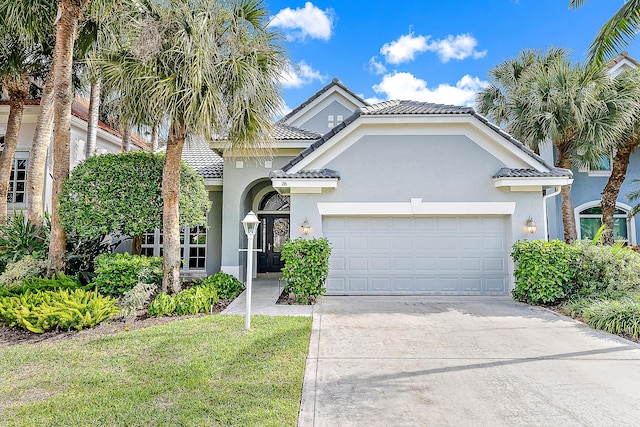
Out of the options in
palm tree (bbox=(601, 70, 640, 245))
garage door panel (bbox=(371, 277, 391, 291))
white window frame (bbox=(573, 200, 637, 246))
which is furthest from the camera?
white window frame (bbox=(573, 200, 637, 246))

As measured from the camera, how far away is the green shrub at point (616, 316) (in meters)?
7.20

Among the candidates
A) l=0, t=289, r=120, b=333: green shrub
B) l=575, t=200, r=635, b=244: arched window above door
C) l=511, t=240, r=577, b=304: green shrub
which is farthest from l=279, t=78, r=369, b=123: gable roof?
l=0, t=289, r=120, b=333: green shrub

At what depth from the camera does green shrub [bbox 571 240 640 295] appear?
9031 millimetres

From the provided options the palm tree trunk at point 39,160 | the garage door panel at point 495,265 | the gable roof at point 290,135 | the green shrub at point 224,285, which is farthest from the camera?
the gable roof at point 290,135

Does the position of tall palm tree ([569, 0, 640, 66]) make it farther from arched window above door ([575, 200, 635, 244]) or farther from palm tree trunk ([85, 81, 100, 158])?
palm tree trunk ([85, 81, 100, 158])

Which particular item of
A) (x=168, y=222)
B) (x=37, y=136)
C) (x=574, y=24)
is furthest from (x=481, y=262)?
(x=37, y=136)

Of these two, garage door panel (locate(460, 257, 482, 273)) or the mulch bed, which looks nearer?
the mulch bed

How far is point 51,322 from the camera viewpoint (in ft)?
23.8

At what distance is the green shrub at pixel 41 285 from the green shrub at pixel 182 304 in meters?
2.29

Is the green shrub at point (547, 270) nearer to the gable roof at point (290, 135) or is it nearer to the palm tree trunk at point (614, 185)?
the palm tree trunk at point (614, 185)

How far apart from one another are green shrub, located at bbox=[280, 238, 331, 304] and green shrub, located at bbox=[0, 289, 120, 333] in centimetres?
428

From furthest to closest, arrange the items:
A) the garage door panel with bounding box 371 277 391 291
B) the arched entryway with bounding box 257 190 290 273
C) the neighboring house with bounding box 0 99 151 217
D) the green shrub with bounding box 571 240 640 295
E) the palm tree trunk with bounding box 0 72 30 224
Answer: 1. the arched entryway with bounding box 257 190 290 273
2. the neighboring house with bounding box 0 99 151 217
3. the palm tree trunk with bounding box 0 72 30 224
4. the garage door panel with bounding box 371 277 391 291
5. the green shrub with bounding box 571 240 640 295

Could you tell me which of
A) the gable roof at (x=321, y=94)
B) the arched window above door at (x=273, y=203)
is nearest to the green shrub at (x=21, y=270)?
the arched window above door at (x=273, y=203)

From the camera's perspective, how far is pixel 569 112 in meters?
13.0
